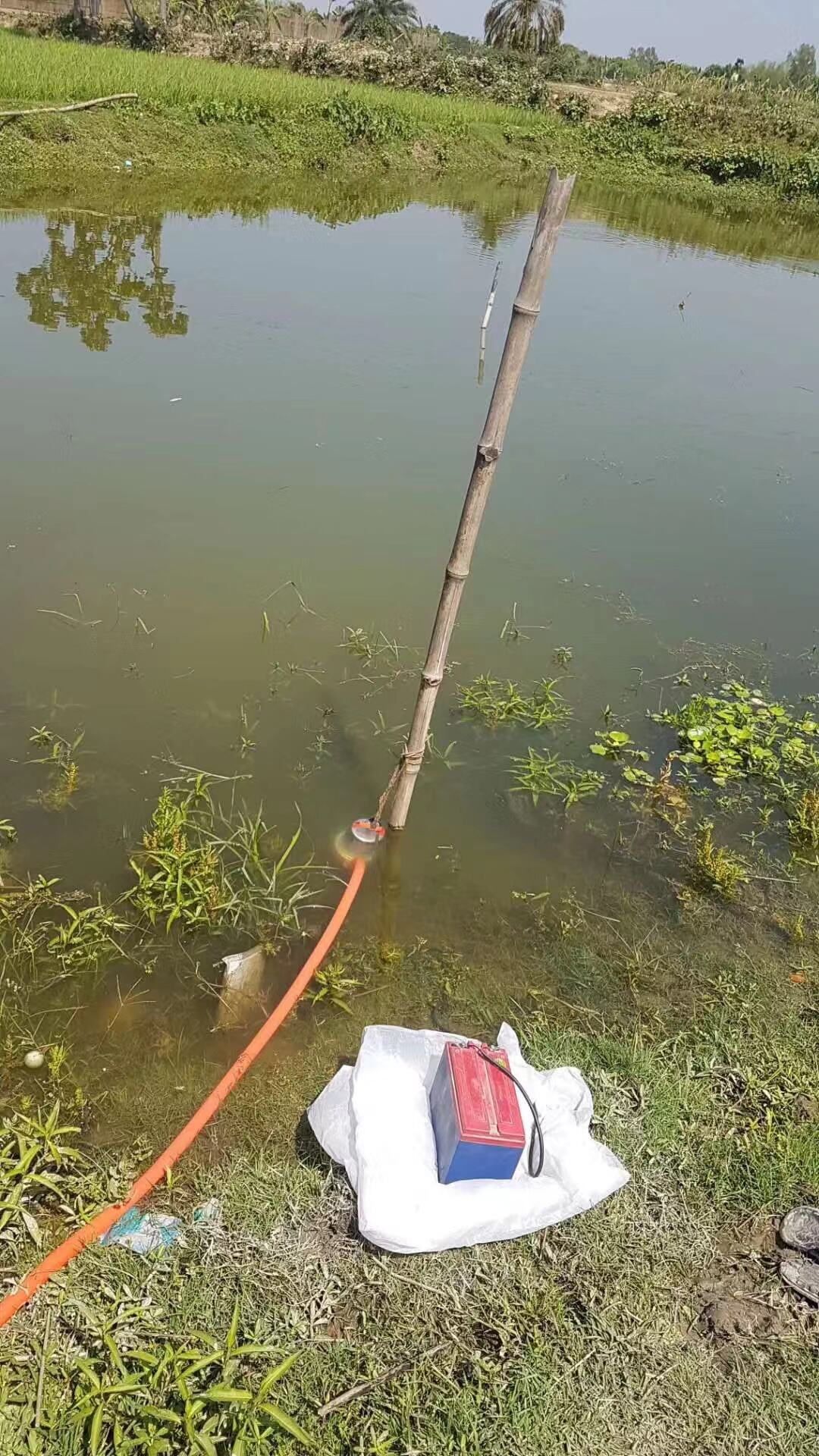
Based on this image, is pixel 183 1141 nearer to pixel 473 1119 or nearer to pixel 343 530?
pixel 473 1119

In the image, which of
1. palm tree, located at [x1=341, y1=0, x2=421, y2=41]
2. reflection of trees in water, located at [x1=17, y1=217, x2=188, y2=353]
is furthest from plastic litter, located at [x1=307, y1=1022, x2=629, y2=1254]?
palm tree, located at [x1=341, y1=0, x2=421, y2=41]

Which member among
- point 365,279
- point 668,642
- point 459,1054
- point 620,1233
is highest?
point 365,279

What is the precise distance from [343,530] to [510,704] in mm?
1636

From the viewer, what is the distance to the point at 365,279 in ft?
29.2

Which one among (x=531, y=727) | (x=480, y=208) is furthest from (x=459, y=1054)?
(x=480, y=208)

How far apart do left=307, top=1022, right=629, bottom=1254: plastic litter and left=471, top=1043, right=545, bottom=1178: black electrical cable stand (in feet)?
0.10

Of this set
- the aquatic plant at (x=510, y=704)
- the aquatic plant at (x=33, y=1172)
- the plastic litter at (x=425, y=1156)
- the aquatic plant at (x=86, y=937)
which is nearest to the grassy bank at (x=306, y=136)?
the aquatic plant at (x=510, y=704)

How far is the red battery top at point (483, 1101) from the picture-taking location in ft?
6.05

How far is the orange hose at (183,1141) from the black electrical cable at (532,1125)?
60 centimetres

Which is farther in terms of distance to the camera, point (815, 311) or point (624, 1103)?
point (815, 311)

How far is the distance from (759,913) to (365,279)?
26.8 ft

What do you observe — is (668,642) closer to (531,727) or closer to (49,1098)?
(531,727)

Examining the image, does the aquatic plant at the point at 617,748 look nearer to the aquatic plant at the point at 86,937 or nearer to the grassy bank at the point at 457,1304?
the grassy bank at the point at 457,1304

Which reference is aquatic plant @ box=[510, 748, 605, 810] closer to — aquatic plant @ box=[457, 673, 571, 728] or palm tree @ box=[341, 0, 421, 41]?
aquatic plant @ box=[457, 673, 571, 728]
